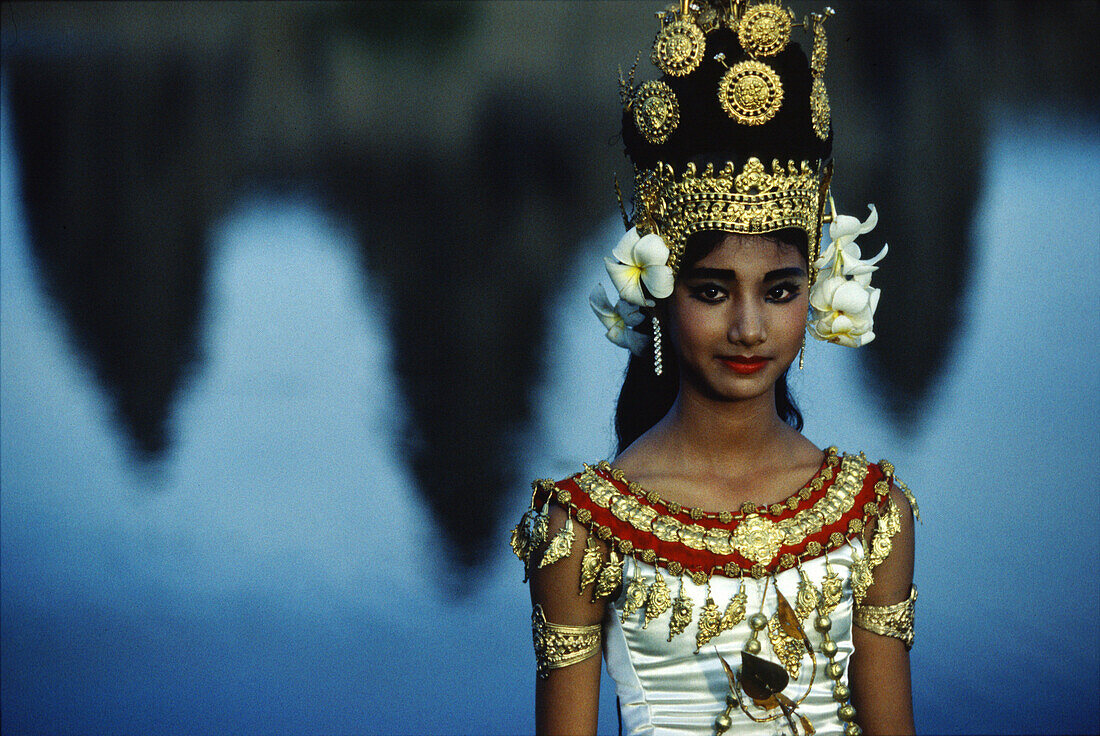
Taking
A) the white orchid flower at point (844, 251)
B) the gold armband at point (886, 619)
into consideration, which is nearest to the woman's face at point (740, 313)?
the white orchid flower at point (844, 251)

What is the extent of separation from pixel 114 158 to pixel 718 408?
218 inches

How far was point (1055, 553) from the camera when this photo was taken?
170 inches

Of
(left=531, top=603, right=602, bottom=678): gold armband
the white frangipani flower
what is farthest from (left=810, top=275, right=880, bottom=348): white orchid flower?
(left=531, top=603, right=602, bottom=678): gold armband

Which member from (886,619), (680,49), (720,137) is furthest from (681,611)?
(680,49)

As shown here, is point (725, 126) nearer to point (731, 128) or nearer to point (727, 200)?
point (731, 128)

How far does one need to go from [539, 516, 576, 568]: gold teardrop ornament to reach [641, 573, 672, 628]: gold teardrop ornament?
144 millimetres

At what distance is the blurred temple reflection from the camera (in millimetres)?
5718

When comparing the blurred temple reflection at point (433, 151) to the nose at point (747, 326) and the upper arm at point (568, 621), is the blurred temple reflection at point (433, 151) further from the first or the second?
the nose at point (747, 326)

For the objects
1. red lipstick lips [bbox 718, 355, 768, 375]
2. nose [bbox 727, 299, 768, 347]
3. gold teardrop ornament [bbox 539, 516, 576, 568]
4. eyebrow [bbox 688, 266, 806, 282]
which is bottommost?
gold teardrop ornament [bbox 539, 516, 576, 568]

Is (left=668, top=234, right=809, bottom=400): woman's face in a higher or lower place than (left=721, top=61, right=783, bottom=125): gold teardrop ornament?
lower

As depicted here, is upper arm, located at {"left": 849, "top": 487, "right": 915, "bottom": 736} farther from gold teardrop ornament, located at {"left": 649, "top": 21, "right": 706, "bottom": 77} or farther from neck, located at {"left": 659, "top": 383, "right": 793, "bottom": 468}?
gold teardrop ornament, located at {"left": 649, "top": 21, "right": 706, "bottom": 77}

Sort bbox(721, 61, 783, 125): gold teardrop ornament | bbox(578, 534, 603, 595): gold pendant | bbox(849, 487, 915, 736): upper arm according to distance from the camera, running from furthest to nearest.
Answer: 1. bbox(849, 487, 915, 736): upper arm
2. bbox(578, 534, 603, 595): gold pendant
3. bbox(721, 61, 783, 125): gold teardrop ornament

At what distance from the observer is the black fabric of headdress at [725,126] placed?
2021mm

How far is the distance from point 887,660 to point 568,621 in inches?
21.3
